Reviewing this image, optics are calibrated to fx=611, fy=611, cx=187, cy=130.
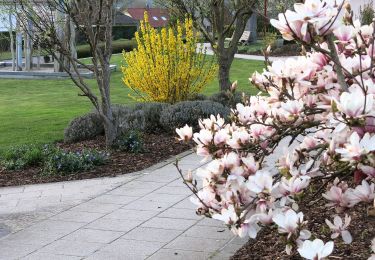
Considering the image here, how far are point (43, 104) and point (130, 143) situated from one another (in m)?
7.93

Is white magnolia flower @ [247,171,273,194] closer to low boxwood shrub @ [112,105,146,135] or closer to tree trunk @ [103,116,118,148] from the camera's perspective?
tree trunk @ [103,116,118,148]

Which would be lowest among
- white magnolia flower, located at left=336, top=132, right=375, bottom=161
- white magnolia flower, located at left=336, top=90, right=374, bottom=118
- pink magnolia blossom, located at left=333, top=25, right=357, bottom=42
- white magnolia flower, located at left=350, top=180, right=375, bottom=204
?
white magnolia flower, located at left=350, top=180, right=375, bottom=204

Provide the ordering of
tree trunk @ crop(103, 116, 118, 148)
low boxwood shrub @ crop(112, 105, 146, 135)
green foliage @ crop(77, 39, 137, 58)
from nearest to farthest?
1. tree trunk @ crop(103, 116, 118, 148)
2. low boxwood shrub @ crop(112, 105, 146, 135)
3. green foliage @ crop(77, 39, 137, 58)

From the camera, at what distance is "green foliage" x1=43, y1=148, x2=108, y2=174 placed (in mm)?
7898

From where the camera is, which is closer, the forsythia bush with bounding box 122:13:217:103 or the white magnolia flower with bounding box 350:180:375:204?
the white magnolia flower with bounding box 350:180:375:204

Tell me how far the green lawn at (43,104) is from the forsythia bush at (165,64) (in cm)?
182

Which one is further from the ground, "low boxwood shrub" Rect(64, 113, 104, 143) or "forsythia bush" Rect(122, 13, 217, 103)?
"forsythia bush" Rect(122, 13, 217, 103)

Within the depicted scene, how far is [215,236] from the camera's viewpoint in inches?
203

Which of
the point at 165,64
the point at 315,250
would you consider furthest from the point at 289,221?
the point at 165,64

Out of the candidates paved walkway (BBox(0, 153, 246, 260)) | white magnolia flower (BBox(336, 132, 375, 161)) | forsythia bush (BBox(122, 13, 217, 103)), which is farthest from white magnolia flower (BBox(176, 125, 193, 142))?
forsythia bush (BBox(122, 13, 217, 103))

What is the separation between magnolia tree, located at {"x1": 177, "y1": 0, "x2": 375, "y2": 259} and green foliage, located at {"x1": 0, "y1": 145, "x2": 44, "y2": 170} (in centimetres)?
548

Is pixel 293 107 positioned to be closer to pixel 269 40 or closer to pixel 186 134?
pixel 186 134

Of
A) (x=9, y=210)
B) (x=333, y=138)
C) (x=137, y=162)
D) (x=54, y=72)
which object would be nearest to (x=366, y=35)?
(x=333, y=138)

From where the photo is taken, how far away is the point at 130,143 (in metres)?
9.02
